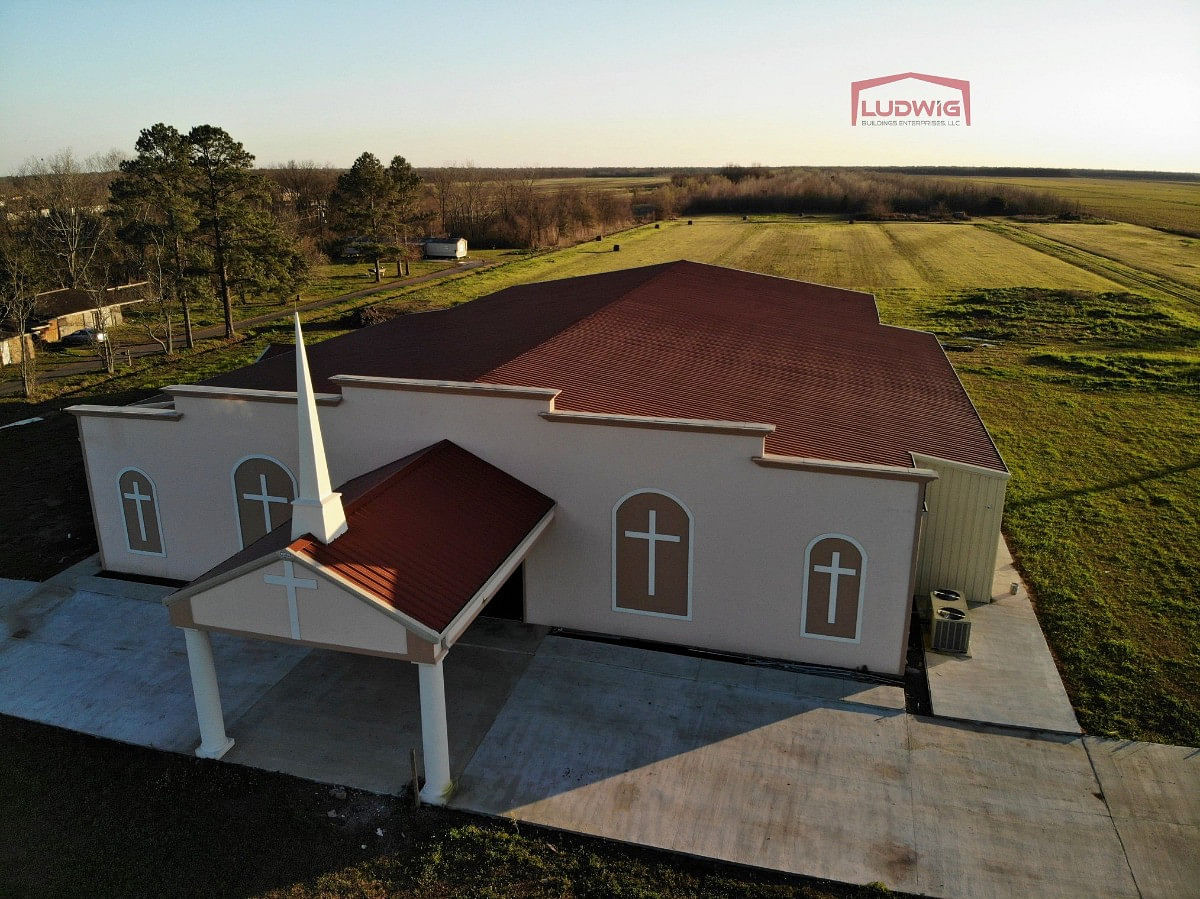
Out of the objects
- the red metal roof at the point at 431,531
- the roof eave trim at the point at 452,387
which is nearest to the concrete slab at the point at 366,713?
the red metal roof at the point at 431,531

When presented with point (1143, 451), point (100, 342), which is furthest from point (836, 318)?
point (100, 342)

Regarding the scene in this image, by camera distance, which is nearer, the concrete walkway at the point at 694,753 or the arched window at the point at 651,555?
the concrete walkway at the point at 694,753

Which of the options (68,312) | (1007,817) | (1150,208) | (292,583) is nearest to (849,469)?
(1007,817)

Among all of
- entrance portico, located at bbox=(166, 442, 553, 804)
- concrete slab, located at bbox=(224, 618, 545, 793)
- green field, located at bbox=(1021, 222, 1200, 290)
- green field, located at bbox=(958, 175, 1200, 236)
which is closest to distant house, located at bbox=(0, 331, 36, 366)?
concrete slab, located at bbox=(224, 618, 545, 793)

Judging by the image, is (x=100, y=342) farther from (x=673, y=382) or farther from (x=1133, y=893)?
(x=1133, y=893)

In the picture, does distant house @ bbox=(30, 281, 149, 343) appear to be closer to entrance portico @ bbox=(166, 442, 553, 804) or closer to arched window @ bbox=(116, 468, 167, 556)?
arched window @ bbox=(116, 468, 167, 556)

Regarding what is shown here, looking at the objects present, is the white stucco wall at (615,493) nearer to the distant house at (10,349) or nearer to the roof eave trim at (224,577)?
the roof eave trim at (224,577)
